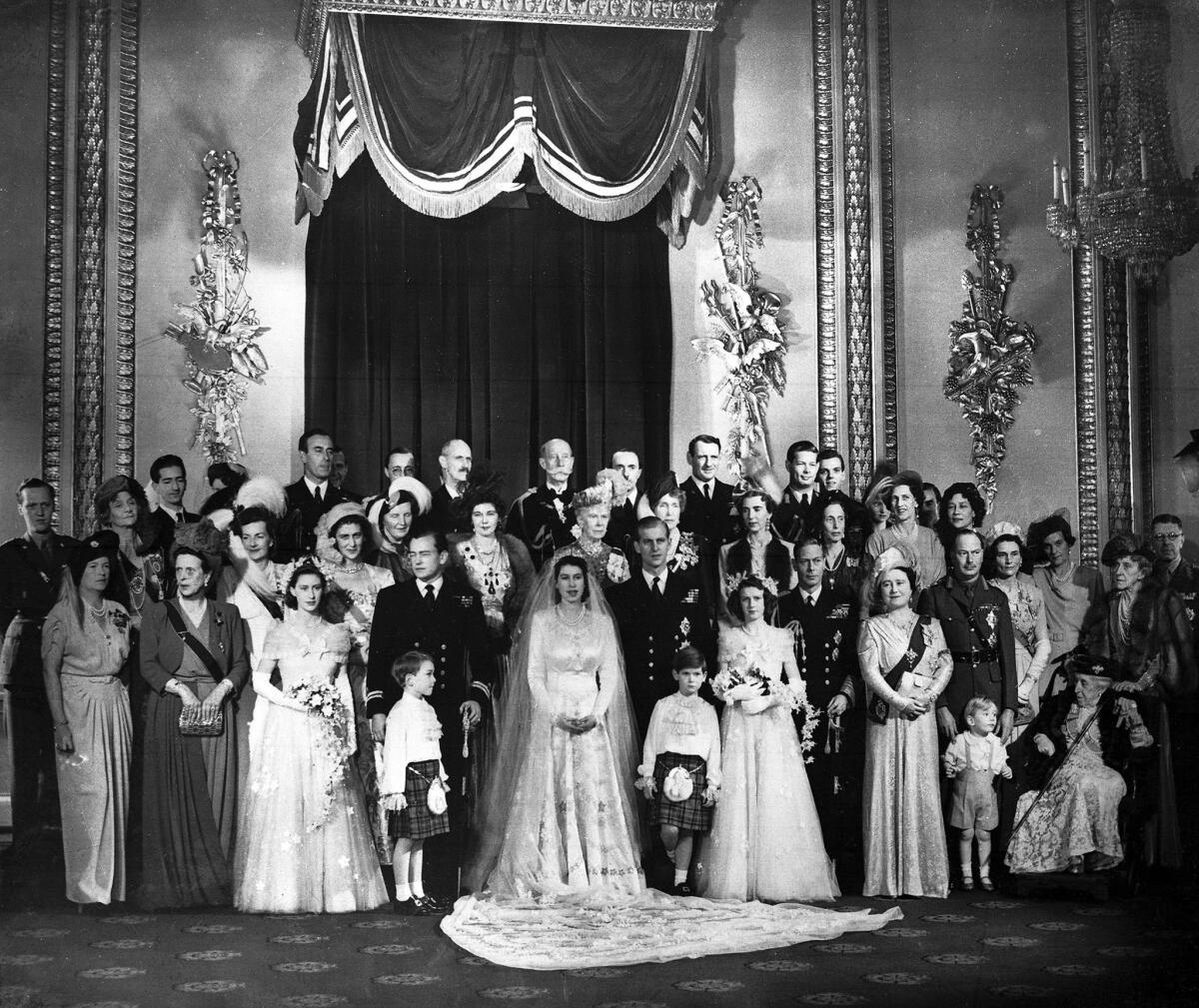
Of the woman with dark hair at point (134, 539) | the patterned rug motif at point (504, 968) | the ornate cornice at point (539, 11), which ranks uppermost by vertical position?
the ornate cornice at point (539, 11)

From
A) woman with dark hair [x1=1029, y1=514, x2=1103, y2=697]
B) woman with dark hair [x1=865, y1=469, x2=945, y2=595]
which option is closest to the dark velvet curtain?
woman with dark hair [x1=865, y1=469, x2=945, y2=595]

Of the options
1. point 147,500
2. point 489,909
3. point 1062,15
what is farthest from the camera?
point 1062,15

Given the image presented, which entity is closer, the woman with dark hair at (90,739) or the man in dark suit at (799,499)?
the woman with dark hair at (90,739)

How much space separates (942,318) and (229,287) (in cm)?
303

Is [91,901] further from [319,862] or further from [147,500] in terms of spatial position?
[147,500]

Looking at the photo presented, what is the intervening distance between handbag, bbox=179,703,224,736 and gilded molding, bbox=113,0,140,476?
1.40 metres

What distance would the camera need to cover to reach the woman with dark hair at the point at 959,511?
6.05 meters

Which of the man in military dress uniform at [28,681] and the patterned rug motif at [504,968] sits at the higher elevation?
the man in military dress uniform at [28,681]

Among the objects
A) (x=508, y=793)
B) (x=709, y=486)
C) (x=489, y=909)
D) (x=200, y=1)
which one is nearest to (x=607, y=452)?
(x=709, y=486)

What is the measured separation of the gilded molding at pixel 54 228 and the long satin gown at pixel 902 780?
327 cm

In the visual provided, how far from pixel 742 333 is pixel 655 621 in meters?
1.66

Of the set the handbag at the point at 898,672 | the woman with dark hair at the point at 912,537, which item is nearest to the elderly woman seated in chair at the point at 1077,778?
the handbag at the point at 898,672

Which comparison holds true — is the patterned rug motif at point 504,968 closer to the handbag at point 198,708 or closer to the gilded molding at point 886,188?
the handbag at point 198,708

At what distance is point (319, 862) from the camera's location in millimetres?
5098
